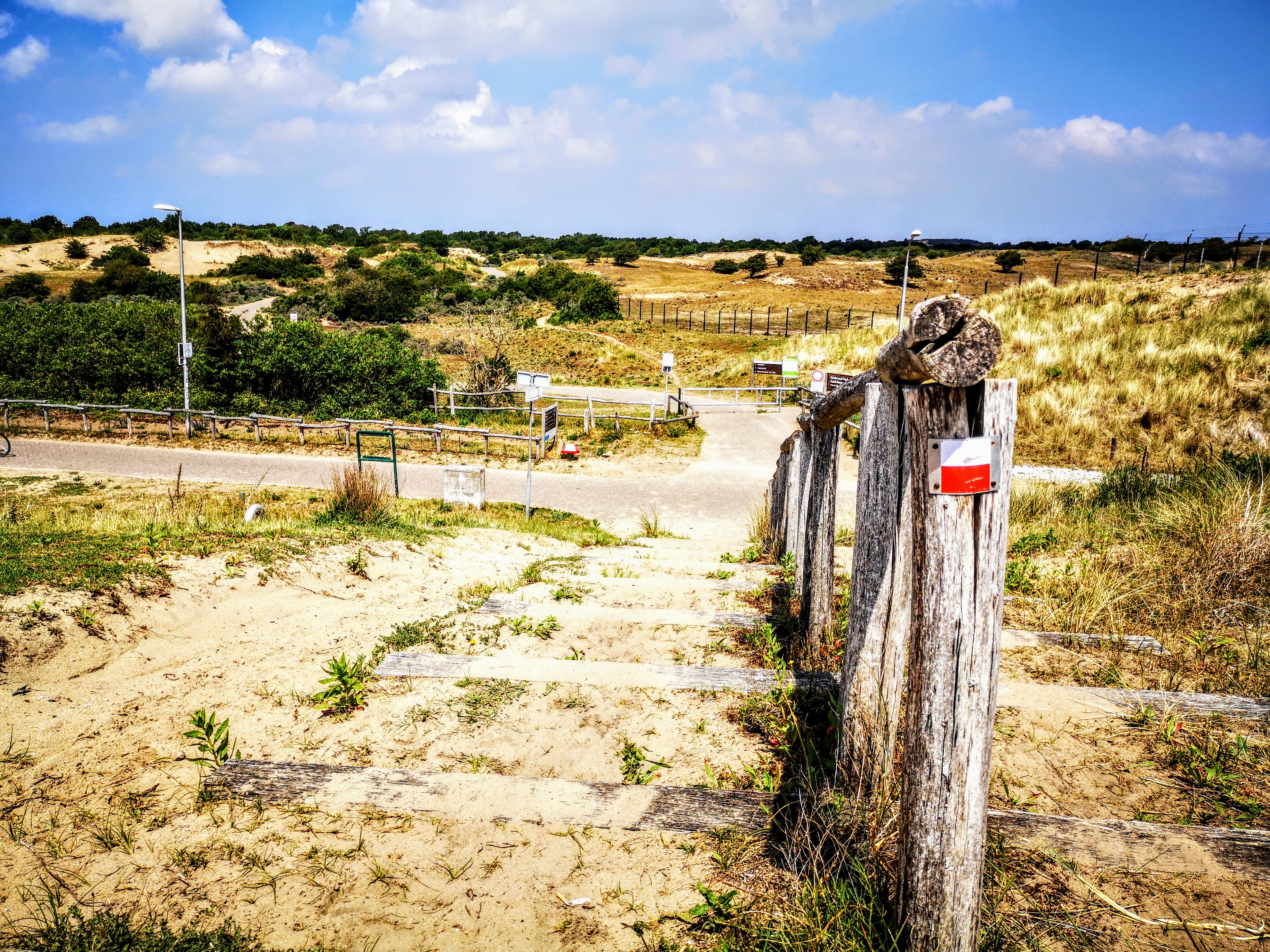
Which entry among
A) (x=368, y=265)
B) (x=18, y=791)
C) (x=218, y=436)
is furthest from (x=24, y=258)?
(x=18, y=791)

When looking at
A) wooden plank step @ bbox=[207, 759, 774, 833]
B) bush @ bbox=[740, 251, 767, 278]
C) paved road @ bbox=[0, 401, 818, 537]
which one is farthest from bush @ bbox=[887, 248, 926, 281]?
wooden plank step @ bbox=[207, 759, 774, 833]

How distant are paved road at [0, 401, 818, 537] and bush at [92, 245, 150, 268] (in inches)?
1952

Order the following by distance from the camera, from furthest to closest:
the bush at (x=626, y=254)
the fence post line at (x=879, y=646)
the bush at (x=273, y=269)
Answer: the bush at (x=626, y=254)
the bush at (x=273, y=269)
the fence post line at (x=879, y=646)

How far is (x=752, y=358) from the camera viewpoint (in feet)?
114

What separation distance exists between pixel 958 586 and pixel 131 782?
3837 mm

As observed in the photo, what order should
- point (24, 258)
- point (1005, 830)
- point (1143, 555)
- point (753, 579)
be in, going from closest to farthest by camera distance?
point (1005, 830), point (1143, 555), point (753, 579), point (24, 258)

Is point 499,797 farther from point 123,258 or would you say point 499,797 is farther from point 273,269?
point 123,258

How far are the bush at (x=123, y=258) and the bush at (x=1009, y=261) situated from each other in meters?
75.5

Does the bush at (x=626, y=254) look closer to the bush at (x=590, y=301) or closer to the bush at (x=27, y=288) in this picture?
the bush at (x=590, y=301)

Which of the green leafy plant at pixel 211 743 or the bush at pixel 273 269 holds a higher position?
the bush at pixel 273 269

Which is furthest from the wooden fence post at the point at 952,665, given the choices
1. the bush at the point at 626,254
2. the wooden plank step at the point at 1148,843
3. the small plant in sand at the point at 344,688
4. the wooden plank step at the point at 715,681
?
the bush at the point at 626,254

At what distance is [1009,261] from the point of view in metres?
65.2

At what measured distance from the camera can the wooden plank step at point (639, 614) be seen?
4898mm

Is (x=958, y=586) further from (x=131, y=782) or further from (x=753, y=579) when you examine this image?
(x=753, y=579)
